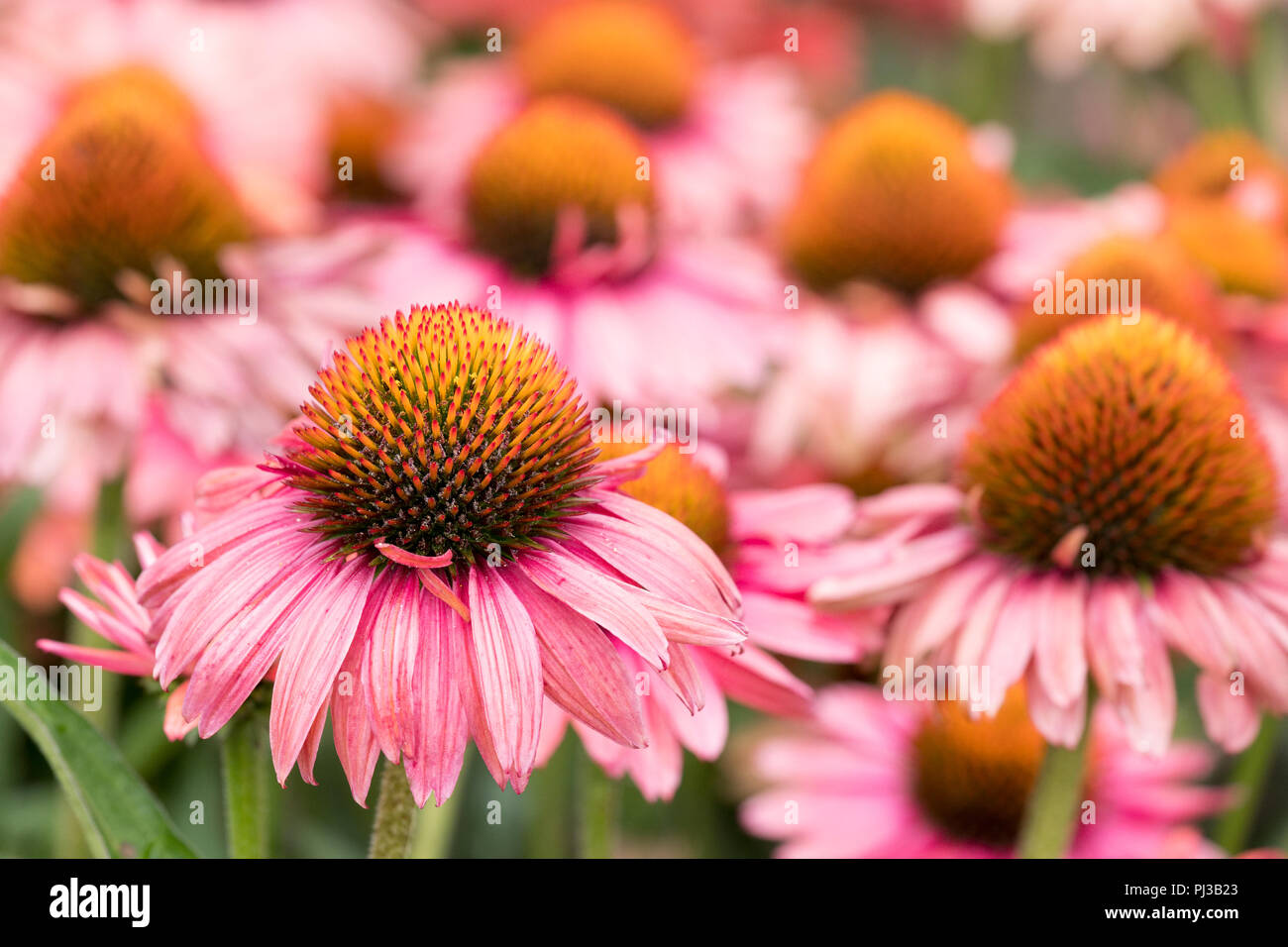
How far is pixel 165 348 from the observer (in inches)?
42.9

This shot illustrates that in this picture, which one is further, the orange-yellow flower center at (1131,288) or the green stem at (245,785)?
the orange-yellow flower center at (1131,288)

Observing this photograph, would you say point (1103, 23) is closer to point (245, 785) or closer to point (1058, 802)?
point (1058, 802)

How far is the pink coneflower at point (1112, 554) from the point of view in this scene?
0.79 metres

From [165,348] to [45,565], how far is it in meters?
0.56

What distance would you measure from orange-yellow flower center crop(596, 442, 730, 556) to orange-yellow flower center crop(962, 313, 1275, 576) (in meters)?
0.18

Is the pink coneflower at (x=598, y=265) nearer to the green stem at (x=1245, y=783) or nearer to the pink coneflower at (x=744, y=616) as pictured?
the pink coneflower at (x=744, y=616)

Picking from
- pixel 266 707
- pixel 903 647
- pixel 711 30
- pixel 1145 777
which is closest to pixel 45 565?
pixel 266 707

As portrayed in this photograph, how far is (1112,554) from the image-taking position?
2.79 feet

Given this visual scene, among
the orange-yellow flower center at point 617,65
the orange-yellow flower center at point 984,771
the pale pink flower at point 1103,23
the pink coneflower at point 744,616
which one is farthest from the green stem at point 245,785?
the pale pink flower at point 1103,23

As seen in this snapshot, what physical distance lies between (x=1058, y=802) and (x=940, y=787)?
1.03 ft

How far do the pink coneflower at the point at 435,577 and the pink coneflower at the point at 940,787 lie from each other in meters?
0.46

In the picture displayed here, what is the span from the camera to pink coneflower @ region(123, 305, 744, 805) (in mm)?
609

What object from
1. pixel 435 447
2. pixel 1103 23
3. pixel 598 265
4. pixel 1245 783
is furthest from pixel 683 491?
pixel 1103 23
